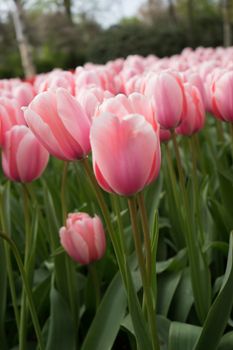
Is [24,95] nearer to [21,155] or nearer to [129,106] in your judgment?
[21,155]

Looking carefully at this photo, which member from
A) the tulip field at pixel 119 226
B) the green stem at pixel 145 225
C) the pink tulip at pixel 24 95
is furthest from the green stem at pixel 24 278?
the pink tulip at pixel 24 95

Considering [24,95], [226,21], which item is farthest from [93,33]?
[24,95]

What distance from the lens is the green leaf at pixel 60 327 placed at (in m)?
1.22

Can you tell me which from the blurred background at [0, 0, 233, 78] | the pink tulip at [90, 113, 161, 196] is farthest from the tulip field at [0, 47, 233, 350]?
the blurred background at [0, 0, 233, 78]

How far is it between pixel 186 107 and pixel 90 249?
0.41 metres

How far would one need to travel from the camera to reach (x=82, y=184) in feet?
5.92

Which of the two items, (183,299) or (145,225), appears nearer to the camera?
(145,225)

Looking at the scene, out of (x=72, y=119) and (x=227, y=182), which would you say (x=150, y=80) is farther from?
(x=227, y=182)

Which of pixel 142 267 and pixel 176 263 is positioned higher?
pixel 142 267

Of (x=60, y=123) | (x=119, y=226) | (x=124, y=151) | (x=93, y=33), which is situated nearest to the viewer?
(x=124, y=151)

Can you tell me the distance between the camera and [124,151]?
2.51 feet

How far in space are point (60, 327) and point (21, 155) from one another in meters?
0.43

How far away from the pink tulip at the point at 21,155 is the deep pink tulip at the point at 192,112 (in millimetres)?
356

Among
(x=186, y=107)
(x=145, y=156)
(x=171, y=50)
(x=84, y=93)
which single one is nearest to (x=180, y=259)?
(x=186, y=107)
